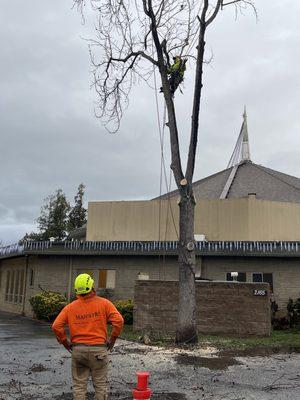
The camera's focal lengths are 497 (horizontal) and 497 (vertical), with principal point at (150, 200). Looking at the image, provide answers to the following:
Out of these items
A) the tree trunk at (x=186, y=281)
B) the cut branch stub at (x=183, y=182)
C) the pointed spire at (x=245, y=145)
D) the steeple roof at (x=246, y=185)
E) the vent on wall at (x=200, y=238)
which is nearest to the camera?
the tree trunk at (x=186, y=281)

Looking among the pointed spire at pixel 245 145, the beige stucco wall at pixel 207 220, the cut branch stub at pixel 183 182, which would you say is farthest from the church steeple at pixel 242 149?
the cut branch stub at pixel 183 182

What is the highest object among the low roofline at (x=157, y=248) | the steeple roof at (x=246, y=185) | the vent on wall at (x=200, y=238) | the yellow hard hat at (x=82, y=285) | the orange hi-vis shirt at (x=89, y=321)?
the steeple roof at (x=246, y=185)

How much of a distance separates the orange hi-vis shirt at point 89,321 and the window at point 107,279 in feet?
54.9

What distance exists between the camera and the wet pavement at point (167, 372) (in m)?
7.93

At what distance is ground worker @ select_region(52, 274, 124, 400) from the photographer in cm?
570

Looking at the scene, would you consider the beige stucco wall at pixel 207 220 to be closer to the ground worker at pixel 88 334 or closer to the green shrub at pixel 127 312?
the green shrub at pixel 127 312

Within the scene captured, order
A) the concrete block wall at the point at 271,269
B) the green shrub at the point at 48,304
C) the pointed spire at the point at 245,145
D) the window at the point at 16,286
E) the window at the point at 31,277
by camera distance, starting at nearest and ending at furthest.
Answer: the concrete block wall at the point at 271,269, the green shrub at the point at 48,304, the window at the point at 31,277, the window at the point at 16,286, the pointed spire at the point at 245,145

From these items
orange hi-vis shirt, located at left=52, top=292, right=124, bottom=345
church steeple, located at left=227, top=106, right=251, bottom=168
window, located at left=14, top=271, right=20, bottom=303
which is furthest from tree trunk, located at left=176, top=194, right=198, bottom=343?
church steeple, located at left=227, top=106, right=251, bottom=168

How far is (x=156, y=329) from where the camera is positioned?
16641 millimetres

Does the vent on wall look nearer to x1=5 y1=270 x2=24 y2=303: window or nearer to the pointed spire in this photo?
x1=5 y1=270 x2=24 y2=303: window

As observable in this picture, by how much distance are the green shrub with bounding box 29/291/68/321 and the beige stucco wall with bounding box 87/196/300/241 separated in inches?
150

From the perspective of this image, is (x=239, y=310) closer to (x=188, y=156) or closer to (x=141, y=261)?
(x=188, y=156)

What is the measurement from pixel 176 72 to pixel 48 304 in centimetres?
1123

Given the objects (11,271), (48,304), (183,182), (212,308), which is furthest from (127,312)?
(11,271)
